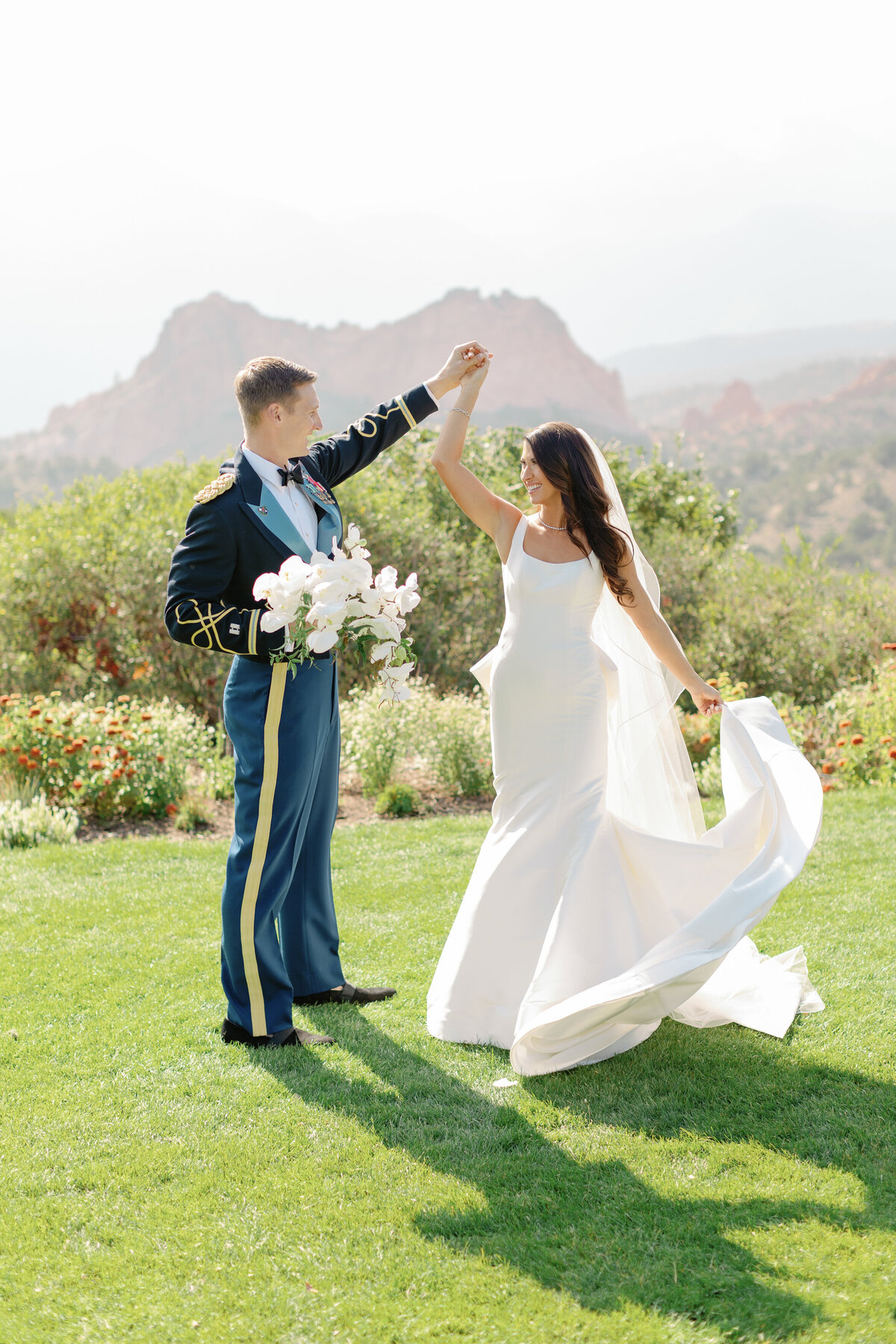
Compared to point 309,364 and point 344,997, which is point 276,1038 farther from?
point 309,364

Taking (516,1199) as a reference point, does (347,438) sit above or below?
above

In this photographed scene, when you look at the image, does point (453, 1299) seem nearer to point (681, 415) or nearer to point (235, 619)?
point (235, 619)

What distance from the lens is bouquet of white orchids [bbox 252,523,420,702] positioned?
326cm

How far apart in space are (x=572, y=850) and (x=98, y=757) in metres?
4.59

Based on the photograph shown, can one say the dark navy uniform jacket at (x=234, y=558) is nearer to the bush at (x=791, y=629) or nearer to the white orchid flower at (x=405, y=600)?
the white orchid flower at (x=405, y=600)

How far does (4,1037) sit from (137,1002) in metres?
0.52

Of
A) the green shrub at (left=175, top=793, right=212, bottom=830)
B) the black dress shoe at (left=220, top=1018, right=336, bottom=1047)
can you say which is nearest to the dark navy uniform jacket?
the black dress shoe at (left=220, top=1018, right=336, bottom=1047)

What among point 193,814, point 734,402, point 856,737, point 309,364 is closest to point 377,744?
point 193,814

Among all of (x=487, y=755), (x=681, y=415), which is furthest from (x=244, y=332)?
(x=487, y=755)

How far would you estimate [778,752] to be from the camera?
12.8 ft

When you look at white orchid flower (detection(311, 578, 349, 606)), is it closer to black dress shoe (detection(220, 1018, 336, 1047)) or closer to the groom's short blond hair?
the groom's short blond hair

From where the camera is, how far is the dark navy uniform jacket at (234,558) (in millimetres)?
3500

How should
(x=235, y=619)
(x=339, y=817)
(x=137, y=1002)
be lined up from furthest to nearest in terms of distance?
(x=339, y=817), (x=137, y=1002), (x=235, y=619)

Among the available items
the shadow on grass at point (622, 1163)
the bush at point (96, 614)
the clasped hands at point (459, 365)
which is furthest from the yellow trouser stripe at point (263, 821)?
the bush at point (96, 614)
